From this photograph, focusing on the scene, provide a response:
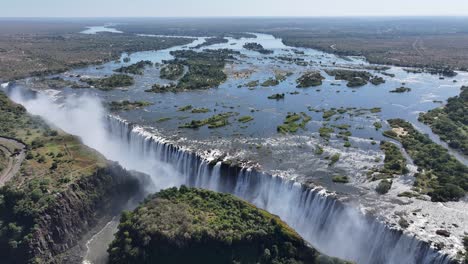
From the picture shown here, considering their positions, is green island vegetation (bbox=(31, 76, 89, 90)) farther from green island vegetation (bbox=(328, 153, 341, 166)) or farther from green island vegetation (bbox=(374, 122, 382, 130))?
green island vegetation (bbox=(374, 122, 382, 130))

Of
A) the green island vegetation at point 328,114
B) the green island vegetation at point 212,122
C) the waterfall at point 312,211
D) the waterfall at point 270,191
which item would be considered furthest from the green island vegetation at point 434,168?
the green island vegetation at point 212,122

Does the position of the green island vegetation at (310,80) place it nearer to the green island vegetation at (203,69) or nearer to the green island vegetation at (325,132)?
the green island vegetation at (203,69)

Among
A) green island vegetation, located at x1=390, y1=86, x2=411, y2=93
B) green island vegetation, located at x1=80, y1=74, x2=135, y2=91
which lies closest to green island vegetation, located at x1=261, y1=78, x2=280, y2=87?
green island vegetation, located at x1=390, y1=86, x2=411, y2=93

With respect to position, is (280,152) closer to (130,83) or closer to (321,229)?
(321,229)

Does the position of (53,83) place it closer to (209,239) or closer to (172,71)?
(172,71)

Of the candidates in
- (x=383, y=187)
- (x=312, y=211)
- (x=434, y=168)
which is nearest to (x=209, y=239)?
(x=312, y=211)

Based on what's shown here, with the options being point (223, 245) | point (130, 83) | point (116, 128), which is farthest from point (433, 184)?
point (130, 83)
